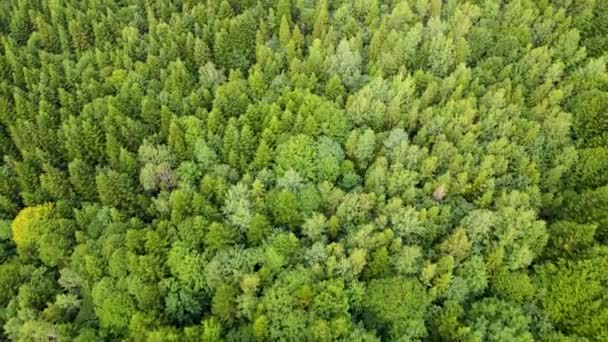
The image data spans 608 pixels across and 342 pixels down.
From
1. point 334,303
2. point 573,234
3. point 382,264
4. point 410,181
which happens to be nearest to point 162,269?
point 334,303

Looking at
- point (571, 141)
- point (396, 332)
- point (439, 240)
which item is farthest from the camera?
point (571, 141)

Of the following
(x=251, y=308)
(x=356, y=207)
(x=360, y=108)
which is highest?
(x=360, y=108)

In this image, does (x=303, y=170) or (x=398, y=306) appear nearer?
(x=398, y=306)

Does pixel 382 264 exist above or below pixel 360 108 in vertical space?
below

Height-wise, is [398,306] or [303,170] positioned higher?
[303,170]

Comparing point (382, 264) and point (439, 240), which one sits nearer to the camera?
point (382, 264)

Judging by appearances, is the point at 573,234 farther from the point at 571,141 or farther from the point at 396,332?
the point at 396,332

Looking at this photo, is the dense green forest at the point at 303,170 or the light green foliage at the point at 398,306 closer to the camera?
the light green foliage at the point at 398,306

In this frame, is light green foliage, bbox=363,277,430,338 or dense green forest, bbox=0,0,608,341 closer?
light green foliage, bbox=363,277,430,338
